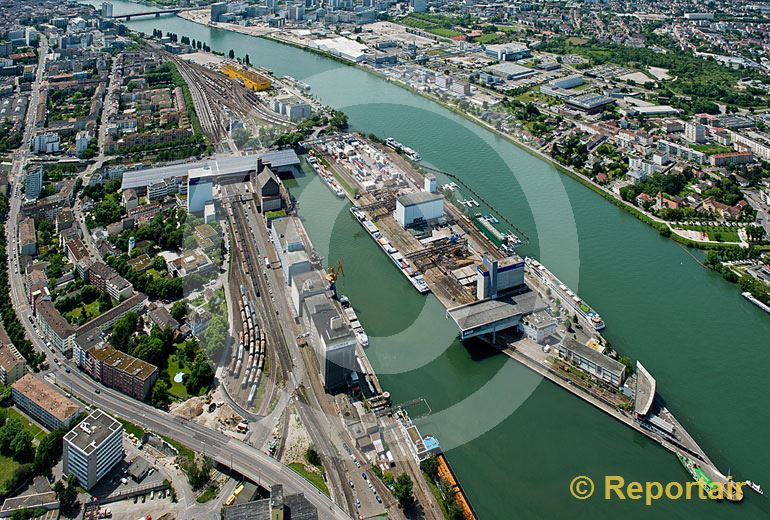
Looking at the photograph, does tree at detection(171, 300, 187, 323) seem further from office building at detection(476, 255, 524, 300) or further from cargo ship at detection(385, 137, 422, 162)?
cargo ship at detection(385, 137, 422, 162)

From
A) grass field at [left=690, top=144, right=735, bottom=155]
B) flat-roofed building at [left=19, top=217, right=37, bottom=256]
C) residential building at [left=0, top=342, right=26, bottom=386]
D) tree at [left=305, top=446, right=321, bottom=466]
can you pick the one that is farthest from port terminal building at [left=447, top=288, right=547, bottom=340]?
grass field at [left=690, top=144, right=735, bottom=155]

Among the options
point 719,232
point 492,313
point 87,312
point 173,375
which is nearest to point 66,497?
point 173,375

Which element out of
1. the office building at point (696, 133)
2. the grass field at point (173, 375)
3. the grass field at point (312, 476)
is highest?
the office building at point (696, 133)

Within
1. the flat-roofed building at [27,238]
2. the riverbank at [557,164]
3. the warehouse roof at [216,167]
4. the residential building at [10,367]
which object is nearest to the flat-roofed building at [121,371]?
the residential building at [10,367]

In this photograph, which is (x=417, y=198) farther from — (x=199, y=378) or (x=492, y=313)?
(x=199, y=378)

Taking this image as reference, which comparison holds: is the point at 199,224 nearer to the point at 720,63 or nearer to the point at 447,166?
the point at 447,166

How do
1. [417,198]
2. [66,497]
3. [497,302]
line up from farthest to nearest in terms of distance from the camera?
[417,198] → [497,302] → [66,497]

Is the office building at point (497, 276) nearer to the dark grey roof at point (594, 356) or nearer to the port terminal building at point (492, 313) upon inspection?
the port terminal building at point (492, 313)
